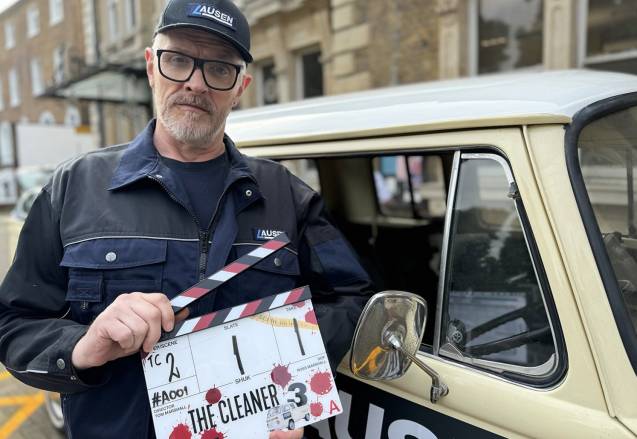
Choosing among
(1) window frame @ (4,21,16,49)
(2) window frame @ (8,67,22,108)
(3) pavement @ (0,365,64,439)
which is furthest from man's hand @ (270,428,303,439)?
(1) window frame @ (4,21,16,49)

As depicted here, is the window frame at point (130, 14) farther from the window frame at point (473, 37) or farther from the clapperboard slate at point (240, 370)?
the clapperboard slate at point (240, 370)

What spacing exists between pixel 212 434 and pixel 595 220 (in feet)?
3.43

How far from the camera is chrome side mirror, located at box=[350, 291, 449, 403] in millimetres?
1259

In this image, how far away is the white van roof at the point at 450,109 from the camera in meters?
1.33

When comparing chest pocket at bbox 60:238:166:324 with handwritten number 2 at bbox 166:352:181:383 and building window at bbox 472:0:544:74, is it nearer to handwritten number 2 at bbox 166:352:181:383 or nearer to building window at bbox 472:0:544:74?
handwritten number 2 at bbox 166:352:181:383

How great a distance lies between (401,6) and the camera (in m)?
7.93

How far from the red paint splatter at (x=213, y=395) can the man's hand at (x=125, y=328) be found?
187 millimetres

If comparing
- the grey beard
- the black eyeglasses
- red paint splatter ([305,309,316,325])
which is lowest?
red paint splatter ([305,309,316,325])

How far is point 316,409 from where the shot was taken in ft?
4.26

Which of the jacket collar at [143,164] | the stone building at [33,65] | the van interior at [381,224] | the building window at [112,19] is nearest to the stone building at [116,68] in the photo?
the building window at [112,19]

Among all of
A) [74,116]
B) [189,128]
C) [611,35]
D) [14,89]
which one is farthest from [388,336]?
[14,89]

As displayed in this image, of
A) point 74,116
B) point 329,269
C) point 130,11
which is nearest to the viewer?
point 329,269

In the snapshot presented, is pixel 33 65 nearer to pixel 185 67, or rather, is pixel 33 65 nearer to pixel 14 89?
pixel 14 89

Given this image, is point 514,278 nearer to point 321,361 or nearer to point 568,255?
point 568,255
